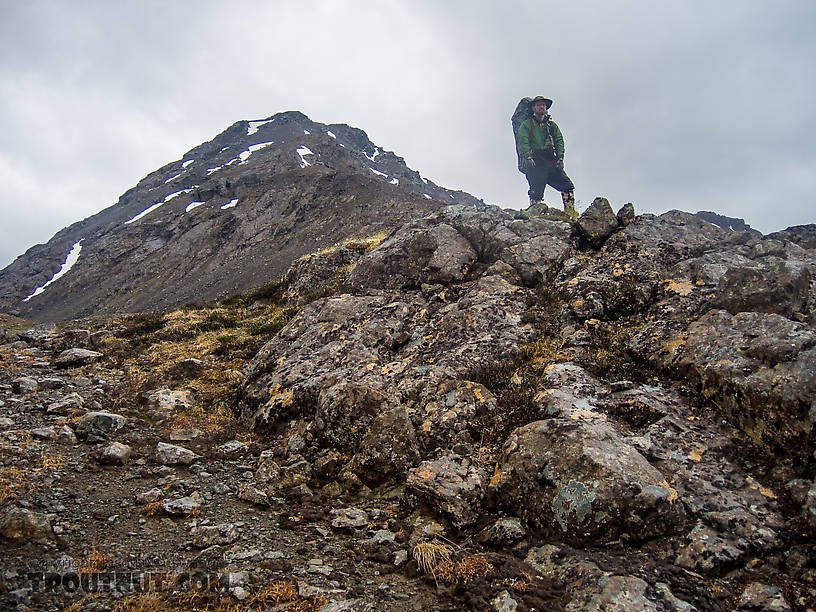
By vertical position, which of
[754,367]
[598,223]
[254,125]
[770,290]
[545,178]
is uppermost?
[254,125]

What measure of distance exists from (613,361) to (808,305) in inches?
131

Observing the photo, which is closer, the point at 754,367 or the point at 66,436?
the point at 754,367

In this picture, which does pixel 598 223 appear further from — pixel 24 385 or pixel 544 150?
pixel 24 385

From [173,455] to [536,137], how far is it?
17.6 meters

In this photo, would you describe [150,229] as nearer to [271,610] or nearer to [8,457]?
[8,457]

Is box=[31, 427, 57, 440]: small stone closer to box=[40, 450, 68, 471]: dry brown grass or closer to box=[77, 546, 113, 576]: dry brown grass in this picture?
box=[40, 450, 68, 471]: dry brown grass

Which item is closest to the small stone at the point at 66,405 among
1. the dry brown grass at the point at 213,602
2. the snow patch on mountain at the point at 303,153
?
the dry brown grass at the point at 213,602

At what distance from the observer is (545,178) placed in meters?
18.3

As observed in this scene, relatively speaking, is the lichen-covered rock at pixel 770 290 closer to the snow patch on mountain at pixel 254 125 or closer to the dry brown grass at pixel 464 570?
the dry brown grass at pixel 464 570

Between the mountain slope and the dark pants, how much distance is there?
702 inches

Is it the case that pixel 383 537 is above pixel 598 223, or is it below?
below

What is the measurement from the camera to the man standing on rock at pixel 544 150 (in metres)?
17.2

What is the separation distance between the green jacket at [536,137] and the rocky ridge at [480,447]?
768cm

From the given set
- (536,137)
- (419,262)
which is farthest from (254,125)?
(419,262)
